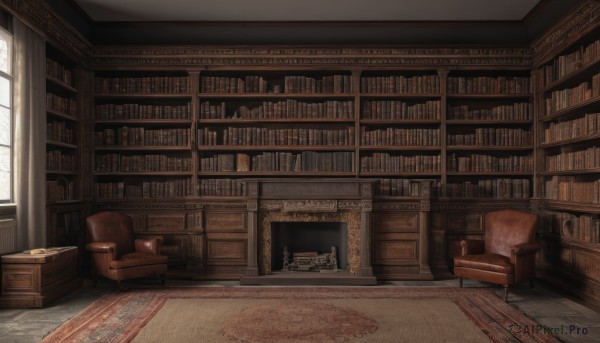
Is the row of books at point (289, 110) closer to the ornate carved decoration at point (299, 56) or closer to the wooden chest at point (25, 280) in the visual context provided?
the ornate carved decoration at point (299, 56)

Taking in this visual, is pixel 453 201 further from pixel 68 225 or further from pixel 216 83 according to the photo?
pixel 68 225

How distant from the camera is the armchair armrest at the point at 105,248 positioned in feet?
18.0

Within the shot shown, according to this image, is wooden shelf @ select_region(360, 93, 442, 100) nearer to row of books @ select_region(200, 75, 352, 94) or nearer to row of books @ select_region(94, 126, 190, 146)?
row of books @ select_region(200, 75, 352, 94)

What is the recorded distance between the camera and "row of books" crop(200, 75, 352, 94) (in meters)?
6.56

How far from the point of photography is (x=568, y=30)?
18.1 ft

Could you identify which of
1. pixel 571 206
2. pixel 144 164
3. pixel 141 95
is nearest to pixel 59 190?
pixel 144 164

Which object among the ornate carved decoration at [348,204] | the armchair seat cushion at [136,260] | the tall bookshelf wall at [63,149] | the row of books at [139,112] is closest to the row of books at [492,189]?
the ornate carved decoration at [348,204]

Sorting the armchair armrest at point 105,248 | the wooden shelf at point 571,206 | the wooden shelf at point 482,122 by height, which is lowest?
the armchair armrest at point 105,248

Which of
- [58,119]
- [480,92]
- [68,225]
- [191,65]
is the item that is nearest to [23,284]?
[68,225]

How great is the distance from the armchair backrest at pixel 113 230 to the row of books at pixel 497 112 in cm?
457

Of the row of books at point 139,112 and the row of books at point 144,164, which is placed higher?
the row of books at point 139,112

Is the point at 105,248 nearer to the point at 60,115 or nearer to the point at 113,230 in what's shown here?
the point at 113,230

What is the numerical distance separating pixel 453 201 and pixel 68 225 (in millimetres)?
5046

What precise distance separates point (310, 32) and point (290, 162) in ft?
6.13
